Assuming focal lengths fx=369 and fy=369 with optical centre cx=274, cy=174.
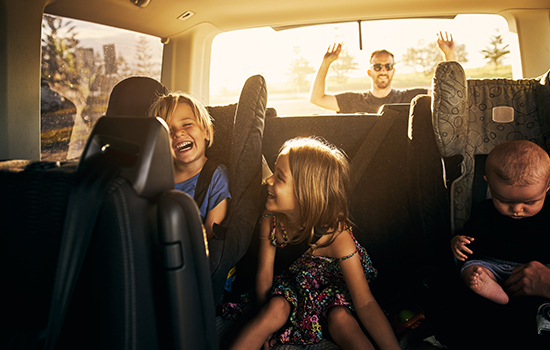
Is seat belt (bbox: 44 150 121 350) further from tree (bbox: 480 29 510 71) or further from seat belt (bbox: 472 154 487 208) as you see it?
tree (bbox: 480 29 510 71)

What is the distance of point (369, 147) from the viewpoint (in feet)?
5.61

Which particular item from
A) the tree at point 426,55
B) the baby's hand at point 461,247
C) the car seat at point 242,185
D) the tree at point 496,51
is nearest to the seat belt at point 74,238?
the car seat at point 242,185

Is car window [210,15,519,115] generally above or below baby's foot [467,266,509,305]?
above

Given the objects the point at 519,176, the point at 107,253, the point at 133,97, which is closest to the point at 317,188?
the point at 519,176

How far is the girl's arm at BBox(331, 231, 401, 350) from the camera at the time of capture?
4.15 feet

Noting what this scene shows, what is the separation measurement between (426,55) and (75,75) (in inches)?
90.5

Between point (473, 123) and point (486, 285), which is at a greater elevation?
point (473, 123)

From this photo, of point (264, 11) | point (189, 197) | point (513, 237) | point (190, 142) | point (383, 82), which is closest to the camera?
point (189, 197)

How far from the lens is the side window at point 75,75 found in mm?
1917

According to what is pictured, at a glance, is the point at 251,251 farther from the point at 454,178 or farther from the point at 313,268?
the point at 454,178

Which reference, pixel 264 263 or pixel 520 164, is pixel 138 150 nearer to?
pixel 264 263

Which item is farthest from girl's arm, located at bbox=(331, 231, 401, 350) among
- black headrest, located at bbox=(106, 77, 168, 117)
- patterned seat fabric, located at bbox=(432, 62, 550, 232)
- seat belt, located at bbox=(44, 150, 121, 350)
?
black headrest, located at bbox=(106, 77, 168, 117)

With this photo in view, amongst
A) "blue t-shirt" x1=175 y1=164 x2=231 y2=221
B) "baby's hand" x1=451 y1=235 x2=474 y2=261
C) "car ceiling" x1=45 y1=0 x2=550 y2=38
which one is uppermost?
"car ceiling" x1=45 y1=0 x2=550 y2=38

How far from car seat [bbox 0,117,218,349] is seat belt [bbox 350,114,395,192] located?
4.01ft
